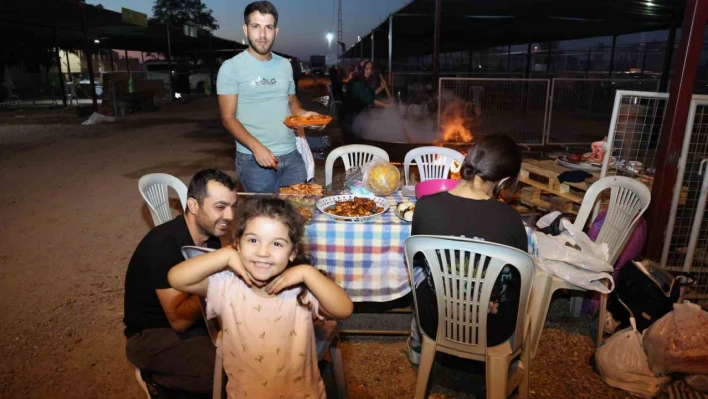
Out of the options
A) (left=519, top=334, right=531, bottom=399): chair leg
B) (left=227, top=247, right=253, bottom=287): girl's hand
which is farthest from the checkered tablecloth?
(left=227, top=247, right=253, bottom=287): girl's hand

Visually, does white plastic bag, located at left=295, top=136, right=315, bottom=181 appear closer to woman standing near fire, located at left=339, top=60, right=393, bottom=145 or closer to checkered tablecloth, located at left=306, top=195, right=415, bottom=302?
checkered tablecloth, located at left=306, top=195, right=415, bottom=302

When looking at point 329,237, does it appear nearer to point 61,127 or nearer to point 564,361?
point 564,361

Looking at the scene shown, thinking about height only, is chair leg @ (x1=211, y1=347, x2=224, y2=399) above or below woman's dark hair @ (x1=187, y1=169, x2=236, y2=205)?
below

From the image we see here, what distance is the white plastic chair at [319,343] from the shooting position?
2.01 metres

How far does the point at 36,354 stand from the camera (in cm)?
324

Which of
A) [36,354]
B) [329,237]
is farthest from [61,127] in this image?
→ [329,237]

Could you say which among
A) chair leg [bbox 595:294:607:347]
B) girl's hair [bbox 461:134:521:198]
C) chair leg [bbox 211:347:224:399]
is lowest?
chair leg [bbox 595:294:607:347]

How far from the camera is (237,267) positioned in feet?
5.70

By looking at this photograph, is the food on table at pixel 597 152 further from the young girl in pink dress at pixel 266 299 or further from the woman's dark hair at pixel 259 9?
the young girl in pink dress at pixel 266 299

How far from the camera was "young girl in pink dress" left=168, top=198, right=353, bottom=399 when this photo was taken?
5.63 ft

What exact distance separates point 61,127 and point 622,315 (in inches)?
654

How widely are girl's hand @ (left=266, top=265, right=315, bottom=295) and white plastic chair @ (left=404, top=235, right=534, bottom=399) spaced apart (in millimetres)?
739

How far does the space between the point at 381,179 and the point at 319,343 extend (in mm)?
1518

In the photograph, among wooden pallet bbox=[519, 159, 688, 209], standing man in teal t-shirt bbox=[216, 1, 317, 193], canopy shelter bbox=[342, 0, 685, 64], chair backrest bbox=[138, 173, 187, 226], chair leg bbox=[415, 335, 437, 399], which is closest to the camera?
chair leg bbox=[415, 335, 437, 399]
